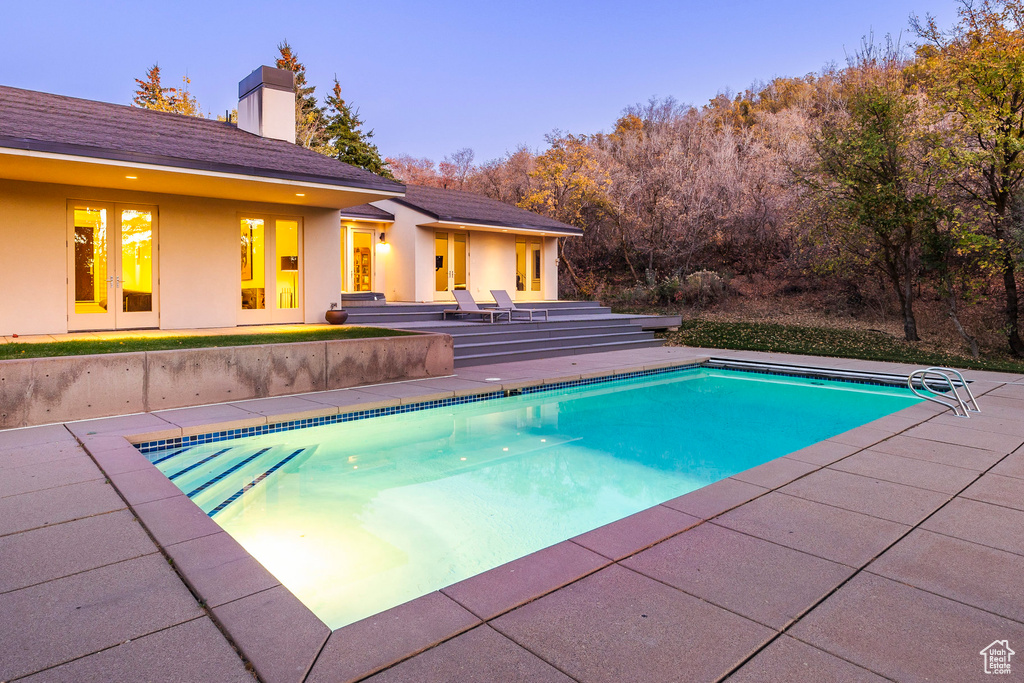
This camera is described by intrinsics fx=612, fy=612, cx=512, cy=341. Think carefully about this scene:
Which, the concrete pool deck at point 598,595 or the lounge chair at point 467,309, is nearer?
the concrete pool deck at point 598,595

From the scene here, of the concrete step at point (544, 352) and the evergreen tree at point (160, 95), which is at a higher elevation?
the evergreen tree at point (160, 95)

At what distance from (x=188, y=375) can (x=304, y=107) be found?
1210 inches

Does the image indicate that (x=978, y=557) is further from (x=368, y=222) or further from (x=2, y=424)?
(x=368, y=222)

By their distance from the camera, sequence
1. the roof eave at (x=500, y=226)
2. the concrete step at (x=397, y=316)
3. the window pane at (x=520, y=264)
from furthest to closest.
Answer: the window pane at (x=520, y=264)
the roof eave at (x=500, y=226)
the concrete step at (x=397, y=316)

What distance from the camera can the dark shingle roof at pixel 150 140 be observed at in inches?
298

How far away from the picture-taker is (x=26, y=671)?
2.01 m

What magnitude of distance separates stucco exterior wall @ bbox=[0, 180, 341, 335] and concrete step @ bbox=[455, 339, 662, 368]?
355cm

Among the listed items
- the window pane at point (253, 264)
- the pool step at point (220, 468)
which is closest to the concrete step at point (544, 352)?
the window pane at point (253, 264)

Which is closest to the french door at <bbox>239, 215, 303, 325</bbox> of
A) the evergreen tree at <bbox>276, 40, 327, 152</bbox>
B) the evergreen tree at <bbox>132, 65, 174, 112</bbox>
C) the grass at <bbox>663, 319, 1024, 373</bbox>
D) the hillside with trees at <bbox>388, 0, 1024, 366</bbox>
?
the grass at <bbox>663, 319, 1024, 373</bbox>

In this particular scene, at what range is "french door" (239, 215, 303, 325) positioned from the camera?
11.2 m

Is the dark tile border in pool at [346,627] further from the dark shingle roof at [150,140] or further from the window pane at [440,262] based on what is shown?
the window pane at [440,262]

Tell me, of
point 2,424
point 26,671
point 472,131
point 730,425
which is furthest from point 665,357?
point 472,131

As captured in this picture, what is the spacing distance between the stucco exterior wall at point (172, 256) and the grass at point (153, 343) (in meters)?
2.22

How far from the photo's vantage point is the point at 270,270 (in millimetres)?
11422
